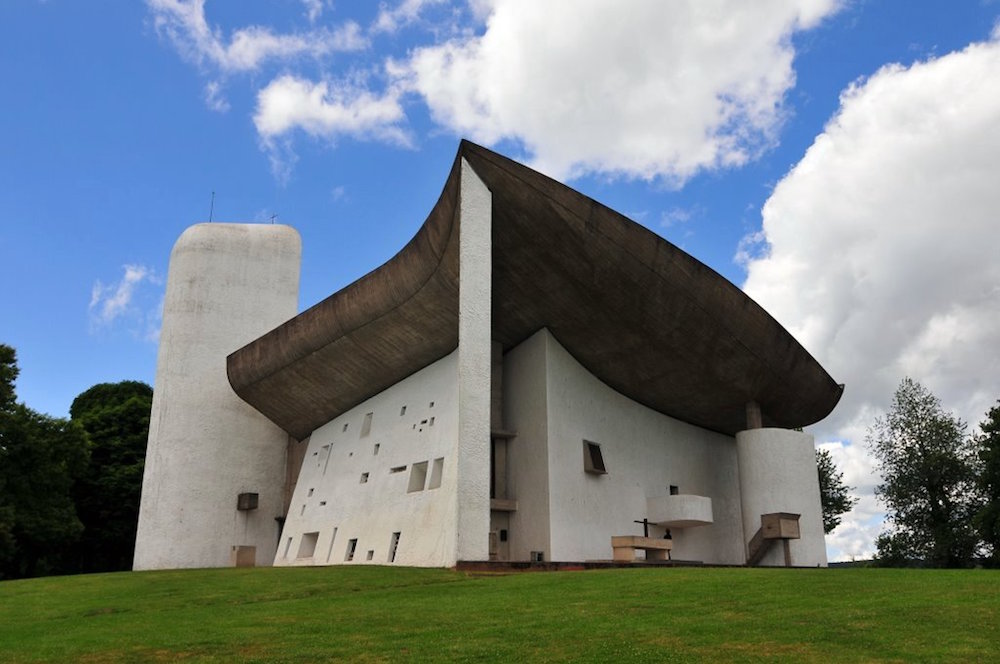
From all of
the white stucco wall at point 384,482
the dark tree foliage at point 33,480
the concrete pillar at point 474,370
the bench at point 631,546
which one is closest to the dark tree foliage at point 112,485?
the dark tree foliage at point 33,480

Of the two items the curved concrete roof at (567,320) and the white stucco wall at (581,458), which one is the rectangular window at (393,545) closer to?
the white stucco wall at (581,458)

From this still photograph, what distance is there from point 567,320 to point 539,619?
13.6m

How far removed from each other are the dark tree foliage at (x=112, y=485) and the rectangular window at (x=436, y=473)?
20632 mm

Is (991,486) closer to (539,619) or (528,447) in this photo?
(528,447)

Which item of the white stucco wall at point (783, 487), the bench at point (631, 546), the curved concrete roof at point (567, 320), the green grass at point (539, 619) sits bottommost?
the green grass at point (539, 619)

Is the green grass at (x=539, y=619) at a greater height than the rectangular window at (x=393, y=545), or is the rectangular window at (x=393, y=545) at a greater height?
the rectangular window at (x=393, y=545)

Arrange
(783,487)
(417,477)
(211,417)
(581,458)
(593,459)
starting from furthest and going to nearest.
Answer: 1. (211,417)
2. (783,487)
3. (593,459)
4. (581,458)
5. (417,477)

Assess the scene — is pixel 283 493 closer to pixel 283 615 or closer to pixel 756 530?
pixel 756 530

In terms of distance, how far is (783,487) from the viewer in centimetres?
2430

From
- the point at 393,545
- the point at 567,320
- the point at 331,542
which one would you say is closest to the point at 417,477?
the point at 393,545

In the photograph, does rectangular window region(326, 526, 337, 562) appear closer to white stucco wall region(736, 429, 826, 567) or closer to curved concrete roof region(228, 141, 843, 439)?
curved concrete roof region(228, 141, 843, 439)

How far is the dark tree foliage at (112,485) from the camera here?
36781 mm

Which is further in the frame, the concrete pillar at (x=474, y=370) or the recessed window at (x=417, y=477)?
the recessed window at (x=417, y=477)

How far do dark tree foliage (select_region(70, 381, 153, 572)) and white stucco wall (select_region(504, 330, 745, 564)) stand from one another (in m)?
21.9
